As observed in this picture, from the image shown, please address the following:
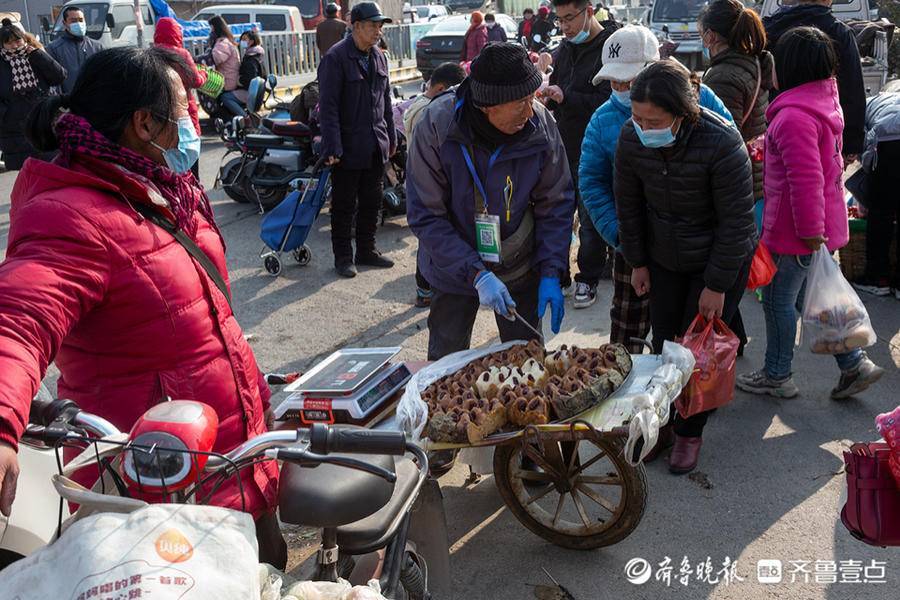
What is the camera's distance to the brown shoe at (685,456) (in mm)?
4297

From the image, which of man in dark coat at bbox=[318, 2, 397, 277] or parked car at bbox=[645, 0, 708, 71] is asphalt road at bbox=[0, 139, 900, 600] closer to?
man in dark coat at bbox=[318, 2, 397, 277]

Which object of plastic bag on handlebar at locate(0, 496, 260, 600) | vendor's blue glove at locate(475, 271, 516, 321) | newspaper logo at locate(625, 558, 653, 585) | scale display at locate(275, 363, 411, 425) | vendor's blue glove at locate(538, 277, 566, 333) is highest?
plastic bag on handlebar at locate(0, 496, 260, 600)

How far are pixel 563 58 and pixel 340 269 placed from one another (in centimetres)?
262

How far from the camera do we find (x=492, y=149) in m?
3.70

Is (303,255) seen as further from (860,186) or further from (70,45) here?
(860,186)

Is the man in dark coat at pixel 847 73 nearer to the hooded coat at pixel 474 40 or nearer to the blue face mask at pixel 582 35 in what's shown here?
the blue face mask at pixel 582 35

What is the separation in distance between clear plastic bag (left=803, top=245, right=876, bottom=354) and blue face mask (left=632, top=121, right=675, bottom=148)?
1425 mm

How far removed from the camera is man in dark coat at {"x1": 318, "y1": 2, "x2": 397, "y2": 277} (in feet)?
22.6

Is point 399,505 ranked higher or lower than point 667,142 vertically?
lower

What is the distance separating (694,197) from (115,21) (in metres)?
18.1

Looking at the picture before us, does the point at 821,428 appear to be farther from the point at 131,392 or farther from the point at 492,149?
the point at 131,392

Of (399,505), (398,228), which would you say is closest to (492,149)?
(399,505)

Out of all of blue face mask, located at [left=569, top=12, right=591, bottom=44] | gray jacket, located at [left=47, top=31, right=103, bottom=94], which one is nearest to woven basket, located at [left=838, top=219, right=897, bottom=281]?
blue face mask, located at [left=569, top=12, right=591, bottom=44]

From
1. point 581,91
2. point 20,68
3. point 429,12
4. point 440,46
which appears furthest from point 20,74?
point 429,12
